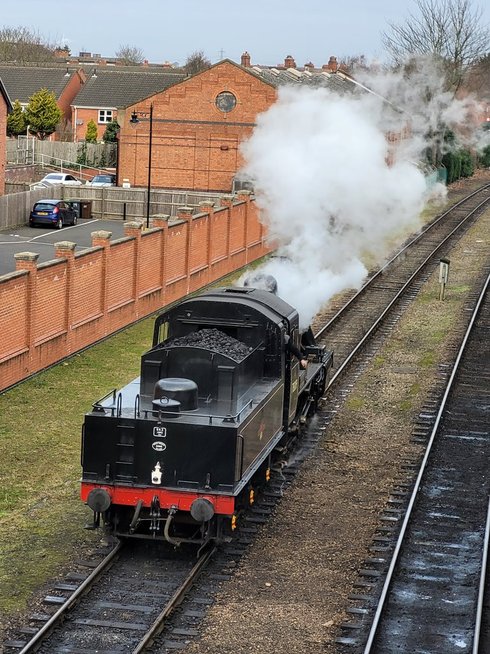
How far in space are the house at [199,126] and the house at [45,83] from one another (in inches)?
1042

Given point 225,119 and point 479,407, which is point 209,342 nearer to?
point 479,407

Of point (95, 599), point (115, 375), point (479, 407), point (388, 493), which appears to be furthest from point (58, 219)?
point (95, 599)

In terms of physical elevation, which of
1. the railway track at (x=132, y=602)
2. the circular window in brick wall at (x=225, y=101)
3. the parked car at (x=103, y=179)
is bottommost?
the railway track at (x=132, y=602)

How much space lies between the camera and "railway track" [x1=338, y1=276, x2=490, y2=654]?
35.6 ft

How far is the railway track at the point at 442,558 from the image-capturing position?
1084 cm

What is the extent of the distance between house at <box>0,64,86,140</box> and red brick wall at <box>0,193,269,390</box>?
4842cm

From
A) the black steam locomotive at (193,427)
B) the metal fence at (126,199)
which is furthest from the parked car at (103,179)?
the black steam locomotive at (193,427)

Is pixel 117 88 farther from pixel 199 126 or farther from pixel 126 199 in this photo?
pixel 126 199

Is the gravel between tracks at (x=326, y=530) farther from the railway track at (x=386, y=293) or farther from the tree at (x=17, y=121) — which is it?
the tree at (x=17, y=121)

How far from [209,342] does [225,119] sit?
4054 cm

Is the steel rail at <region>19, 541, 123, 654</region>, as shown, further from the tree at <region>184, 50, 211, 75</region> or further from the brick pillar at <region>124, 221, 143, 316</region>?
the tree at <region>184, 50, 211, 75</region>

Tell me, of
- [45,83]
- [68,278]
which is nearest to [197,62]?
[45,83]

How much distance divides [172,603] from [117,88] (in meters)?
71.4

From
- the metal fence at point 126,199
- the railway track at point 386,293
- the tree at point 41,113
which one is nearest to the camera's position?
the railway track at point 386,293
